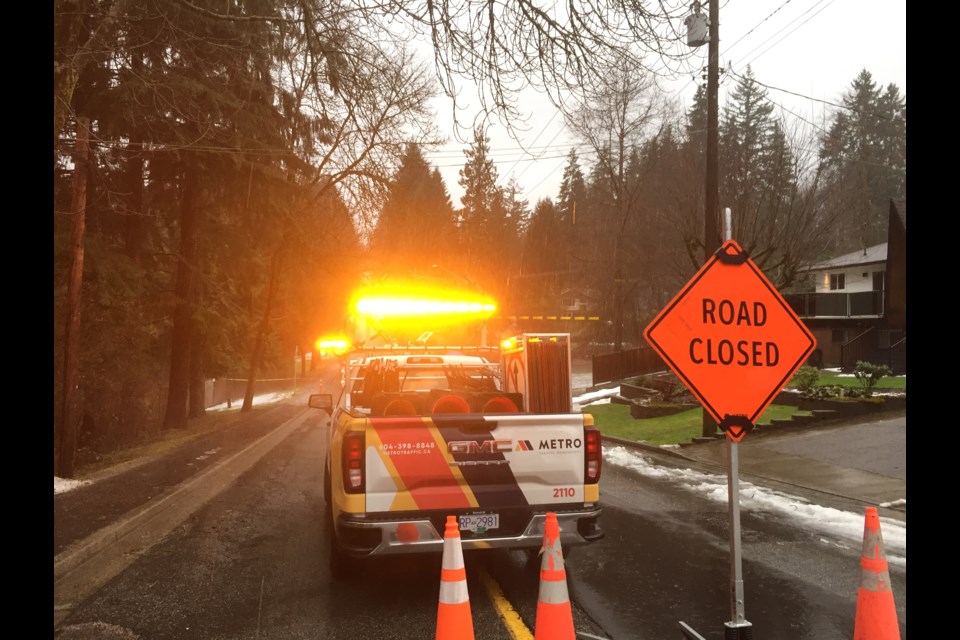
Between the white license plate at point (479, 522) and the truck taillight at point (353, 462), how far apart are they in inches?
33.6

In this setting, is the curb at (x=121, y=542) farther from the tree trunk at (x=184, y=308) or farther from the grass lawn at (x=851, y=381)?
the grass lawn at (x=851, y=381)

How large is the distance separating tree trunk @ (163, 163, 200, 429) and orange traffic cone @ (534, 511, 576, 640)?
17.7m

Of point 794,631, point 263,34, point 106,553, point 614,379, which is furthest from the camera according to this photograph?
point 614,379

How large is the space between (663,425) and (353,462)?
1495 cm

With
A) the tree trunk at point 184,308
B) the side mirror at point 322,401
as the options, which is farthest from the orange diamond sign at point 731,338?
the tree trunk at point 184,308

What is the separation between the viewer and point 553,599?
14.0ft

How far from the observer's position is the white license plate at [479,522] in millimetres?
5582

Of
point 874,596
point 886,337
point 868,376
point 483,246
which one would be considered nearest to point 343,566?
point 874,596

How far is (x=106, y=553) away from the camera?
7195 mm

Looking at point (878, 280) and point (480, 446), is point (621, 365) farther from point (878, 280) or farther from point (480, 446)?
point (480, 446)

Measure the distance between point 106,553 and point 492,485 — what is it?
4.29 metres

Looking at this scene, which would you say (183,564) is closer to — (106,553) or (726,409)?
(106,553)

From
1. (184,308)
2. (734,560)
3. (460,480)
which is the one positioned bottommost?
(734,560)
